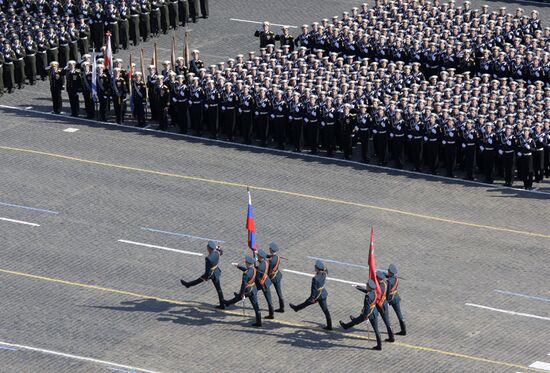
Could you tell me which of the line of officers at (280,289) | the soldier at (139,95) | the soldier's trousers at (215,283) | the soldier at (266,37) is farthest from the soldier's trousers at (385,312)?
the soldier at (266,37)

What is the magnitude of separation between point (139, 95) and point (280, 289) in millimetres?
18569

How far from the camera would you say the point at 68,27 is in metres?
72.4

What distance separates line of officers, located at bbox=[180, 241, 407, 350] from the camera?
4603cm

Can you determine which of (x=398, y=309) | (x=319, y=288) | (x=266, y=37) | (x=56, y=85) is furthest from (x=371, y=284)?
(x=266, y=37)

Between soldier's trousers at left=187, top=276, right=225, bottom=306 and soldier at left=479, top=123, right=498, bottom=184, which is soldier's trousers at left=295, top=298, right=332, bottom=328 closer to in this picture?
soldier's trousers at left=187, top=276, right=225, bottom=306

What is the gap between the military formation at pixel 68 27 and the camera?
70125mm

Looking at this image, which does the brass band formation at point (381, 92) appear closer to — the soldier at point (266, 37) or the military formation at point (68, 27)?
the soldier at point (266, 37)

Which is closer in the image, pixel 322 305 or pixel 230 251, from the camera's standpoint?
pixel 322 305

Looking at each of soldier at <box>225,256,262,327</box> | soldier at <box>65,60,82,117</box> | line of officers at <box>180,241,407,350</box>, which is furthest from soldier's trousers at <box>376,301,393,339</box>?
soldier at <box>65,60,82,117</box>

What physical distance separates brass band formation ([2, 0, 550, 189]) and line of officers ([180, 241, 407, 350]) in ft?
43.0

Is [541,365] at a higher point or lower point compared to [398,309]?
lower

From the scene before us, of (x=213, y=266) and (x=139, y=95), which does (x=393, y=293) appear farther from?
(x=139, y=95)

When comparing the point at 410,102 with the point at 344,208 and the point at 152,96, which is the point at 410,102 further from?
the point at 152,96

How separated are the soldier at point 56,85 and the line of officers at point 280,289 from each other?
19096 millimetres
